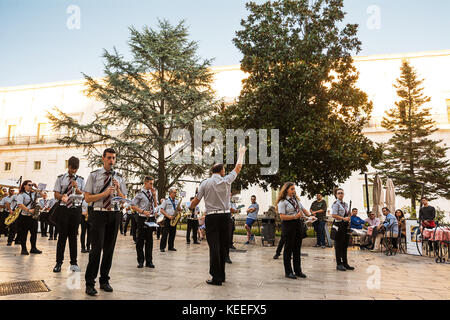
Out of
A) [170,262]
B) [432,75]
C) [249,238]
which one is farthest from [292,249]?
[432,75]

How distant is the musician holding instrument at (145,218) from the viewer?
278 inches

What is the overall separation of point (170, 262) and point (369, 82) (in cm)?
2868

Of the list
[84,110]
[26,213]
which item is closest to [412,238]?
[26,213]

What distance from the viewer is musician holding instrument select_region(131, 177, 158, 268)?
23.2ft

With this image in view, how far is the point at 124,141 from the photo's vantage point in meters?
18.8

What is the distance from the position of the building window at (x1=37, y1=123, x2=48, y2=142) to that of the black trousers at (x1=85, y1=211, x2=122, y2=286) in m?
38.6

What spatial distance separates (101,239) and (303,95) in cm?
1228

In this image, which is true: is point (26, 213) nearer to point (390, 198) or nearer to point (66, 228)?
point (66, 228)

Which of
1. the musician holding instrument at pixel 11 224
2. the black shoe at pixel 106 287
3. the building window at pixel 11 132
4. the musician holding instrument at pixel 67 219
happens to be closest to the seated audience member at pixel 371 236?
the musician holding instrument at pixel 67 219

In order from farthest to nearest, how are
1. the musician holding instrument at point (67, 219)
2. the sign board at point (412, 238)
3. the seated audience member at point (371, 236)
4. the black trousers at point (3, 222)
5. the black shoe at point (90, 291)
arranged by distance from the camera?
the black trousers at point (3, 222) → the seated audience member at point (371, 236) → the sign board at point (412, 238) → the musician holding instrument at point (67, 219) → the black shoe at point (90, 291)

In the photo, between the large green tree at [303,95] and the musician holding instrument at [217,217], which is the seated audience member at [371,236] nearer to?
the large green tree at [303,95]

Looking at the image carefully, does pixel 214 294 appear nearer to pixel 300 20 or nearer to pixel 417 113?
pixel 300 20

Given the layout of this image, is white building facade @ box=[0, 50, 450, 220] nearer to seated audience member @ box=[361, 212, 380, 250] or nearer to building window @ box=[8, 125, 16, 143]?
building window @ box=[8, 125, 16, 143]

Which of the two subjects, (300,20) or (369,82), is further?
(369,82)
